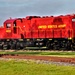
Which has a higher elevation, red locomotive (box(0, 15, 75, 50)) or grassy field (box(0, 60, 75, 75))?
red locomotive (box(0, 15, 75, 50))

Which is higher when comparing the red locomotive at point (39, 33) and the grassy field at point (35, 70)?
the red locomotive at point (39, 33)

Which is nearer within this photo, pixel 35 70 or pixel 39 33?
pixel 35 70

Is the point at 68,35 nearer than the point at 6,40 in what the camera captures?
Yes

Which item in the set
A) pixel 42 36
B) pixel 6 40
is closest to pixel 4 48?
pixel 6 40

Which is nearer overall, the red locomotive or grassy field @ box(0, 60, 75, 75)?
grassy field @ box(0, 60, 75, 75)

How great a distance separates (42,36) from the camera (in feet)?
123

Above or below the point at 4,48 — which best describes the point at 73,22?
above

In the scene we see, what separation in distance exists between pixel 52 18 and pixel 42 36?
100 inches

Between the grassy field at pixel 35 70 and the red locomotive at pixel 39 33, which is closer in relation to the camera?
the grassy field at pixel 35 70

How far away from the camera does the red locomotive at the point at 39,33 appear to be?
116 ft

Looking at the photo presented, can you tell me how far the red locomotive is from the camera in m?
35.5

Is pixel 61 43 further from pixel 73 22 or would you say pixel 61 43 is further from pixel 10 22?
pixel 10 22

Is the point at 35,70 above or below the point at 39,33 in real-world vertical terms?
below

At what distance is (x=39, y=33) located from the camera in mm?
37781
